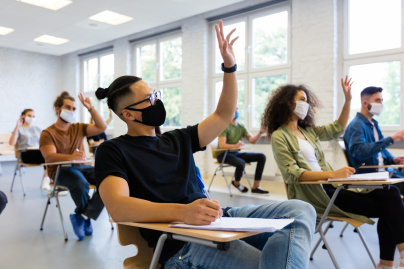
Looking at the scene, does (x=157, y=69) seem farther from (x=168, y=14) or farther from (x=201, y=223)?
(x=201, y=223)

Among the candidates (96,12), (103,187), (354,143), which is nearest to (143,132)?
(103,187)

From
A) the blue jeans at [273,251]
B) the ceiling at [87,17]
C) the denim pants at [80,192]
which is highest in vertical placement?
the ceiling at [87,17]

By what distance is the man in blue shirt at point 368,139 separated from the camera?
112 inches

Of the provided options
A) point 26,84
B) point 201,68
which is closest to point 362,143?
point 201,68

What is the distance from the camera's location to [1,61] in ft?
33.4

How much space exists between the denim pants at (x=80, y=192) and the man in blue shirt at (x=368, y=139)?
2.19m

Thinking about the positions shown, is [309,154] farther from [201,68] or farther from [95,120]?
[201,68]

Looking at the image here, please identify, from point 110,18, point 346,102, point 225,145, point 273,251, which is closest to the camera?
point 273,251

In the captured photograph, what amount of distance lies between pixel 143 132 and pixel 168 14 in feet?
20.4

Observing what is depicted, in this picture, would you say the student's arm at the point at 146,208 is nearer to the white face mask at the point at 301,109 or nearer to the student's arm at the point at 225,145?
the white face mask at the point at 301,109

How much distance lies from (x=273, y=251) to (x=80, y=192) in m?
2.43

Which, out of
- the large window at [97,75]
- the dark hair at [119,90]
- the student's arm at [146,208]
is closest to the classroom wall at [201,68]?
the large window at [97,75]

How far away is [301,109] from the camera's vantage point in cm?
251

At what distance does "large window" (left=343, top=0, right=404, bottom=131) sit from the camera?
512 centimetres
